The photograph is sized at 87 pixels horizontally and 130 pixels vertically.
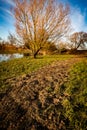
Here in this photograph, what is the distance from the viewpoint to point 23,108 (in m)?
4.62

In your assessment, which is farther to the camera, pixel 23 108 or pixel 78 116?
pixel 23 108

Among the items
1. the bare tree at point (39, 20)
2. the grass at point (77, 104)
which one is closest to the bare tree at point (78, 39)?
the bare tree at point (39, 20)

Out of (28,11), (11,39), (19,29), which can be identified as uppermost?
(28,11)

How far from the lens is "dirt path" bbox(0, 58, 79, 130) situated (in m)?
3.92

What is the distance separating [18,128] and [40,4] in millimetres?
16532

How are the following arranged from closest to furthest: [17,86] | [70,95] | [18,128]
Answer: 1. [18,128]
2. [70,95]
3. [17,86]

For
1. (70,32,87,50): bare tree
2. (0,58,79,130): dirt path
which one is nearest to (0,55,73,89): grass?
(0,58,79,130): dirt path

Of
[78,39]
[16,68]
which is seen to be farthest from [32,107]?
[78,39]

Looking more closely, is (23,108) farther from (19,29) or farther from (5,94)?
(19,29)

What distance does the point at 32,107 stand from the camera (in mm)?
4691

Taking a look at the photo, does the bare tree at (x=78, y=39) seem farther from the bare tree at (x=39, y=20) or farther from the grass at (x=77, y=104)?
the grass at (x=77, y=104)

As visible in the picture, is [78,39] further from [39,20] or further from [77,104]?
[77,104]

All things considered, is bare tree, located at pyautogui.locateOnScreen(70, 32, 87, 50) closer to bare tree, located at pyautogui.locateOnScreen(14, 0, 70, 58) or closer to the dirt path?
bare tree, located at pyautogui.locateOnScreen(14, 0, 70, 58)

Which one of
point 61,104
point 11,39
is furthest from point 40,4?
point 61,104
